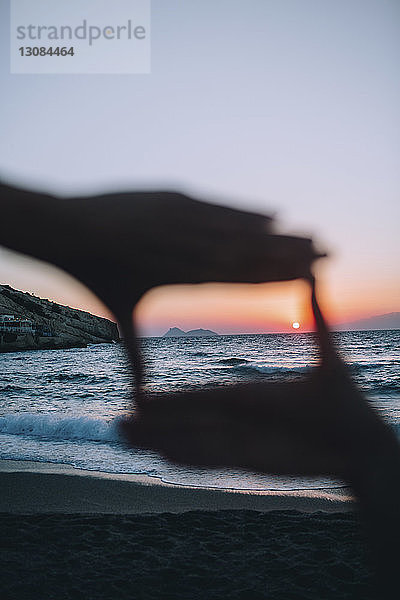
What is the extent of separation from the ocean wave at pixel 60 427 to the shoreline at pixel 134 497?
1.68m

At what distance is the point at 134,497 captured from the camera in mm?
3305

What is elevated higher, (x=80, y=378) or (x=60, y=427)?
(x=60, y=427)

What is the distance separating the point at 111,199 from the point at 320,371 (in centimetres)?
76

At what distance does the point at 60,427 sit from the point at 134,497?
310cm

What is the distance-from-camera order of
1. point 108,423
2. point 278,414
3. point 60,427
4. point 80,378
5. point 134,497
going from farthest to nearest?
point 80,378 → point 60,427 → point 108,423 → point 134,497 → point 278,414

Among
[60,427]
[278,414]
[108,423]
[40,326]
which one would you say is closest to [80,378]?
[60,427]

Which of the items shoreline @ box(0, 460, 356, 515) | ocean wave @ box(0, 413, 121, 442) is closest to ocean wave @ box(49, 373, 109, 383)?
ocean wave @ box(0, 413, 121, 442)

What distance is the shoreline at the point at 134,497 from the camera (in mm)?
3018

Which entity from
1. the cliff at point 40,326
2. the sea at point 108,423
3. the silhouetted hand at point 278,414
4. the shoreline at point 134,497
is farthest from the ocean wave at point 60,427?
the cliff at point 40,326

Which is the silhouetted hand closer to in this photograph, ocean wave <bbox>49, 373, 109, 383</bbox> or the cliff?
ocean wave <bbox>49, 373, 109, 383</bbox>

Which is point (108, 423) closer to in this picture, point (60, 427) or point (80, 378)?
point (60, 427)

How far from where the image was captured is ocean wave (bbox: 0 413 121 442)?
18.5ft

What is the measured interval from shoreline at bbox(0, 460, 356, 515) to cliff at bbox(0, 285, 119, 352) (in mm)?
28104

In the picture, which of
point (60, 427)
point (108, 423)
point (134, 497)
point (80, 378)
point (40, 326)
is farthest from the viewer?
point (40, 326)
